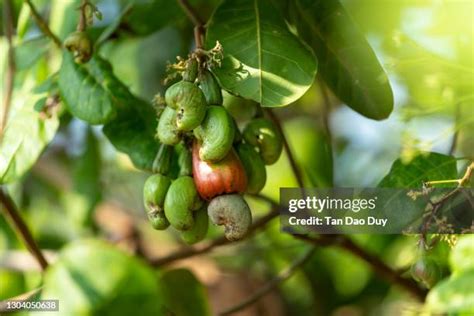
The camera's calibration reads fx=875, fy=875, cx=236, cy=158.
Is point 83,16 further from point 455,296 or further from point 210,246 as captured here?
point 455,296

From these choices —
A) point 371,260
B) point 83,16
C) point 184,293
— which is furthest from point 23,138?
point 371,260

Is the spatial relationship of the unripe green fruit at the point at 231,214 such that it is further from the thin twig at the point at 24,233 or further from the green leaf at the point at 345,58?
the thin twig at the point at 24,233

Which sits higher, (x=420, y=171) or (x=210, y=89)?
(x=210, y=89)

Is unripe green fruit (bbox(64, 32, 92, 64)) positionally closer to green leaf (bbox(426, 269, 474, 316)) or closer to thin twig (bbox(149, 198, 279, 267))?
thin twig (bbox(149, 198, 279, 267))

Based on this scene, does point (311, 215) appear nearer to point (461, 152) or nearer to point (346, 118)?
point (461, 152)

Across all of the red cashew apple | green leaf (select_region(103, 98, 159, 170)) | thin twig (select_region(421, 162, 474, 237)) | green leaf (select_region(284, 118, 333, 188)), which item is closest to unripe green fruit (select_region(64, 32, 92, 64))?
green leaf (select_region(103, 98, 159, 170))
